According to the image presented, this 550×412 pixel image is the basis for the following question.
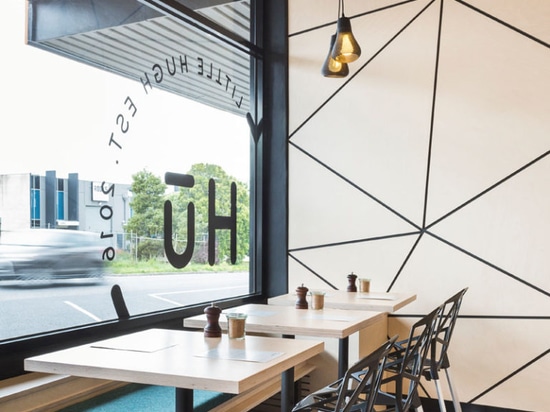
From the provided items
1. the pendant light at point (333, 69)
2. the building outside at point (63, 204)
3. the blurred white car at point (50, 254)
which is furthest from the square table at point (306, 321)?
the pendant light at point (333, 69)

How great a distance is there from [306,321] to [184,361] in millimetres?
1084

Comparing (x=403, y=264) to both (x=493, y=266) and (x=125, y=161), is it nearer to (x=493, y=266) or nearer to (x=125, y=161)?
(x=493, y=266)

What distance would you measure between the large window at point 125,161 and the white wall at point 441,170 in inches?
23.8

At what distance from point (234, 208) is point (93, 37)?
1.94 meters

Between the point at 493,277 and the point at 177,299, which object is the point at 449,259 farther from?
the point at 177,299

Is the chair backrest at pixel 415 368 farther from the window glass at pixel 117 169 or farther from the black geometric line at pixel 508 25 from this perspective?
the black geometric line at pixel 508 25

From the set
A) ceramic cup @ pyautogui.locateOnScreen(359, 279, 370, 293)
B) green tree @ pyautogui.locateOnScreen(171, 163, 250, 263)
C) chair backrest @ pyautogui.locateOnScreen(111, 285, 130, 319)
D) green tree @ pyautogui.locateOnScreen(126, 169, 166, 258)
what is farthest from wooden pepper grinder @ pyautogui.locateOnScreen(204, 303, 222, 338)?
Result: ceramic cup @ pyautogui.locateOnScreen(359, 279, 370, 293)

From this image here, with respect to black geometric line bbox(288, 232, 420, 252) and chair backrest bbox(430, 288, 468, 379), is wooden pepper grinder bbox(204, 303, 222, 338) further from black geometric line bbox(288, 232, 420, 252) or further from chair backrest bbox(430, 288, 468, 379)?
black geometric line bbox(288, 232, 420, 252)

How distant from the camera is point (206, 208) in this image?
468 cm

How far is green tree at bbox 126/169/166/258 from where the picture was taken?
3.89 metres

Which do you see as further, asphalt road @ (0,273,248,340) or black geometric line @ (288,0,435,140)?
black geometric line @ (288,0,435,140)

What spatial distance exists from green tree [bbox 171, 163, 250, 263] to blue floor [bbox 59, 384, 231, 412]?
120cm

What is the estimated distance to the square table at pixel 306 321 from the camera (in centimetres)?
292

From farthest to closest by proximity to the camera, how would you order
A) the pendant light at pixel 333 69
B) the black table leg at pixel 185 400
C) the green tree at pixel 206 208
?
the green tree at pixel 206 208
the pendant light at pixel 333 69
the black table leg at pixel 185 400
